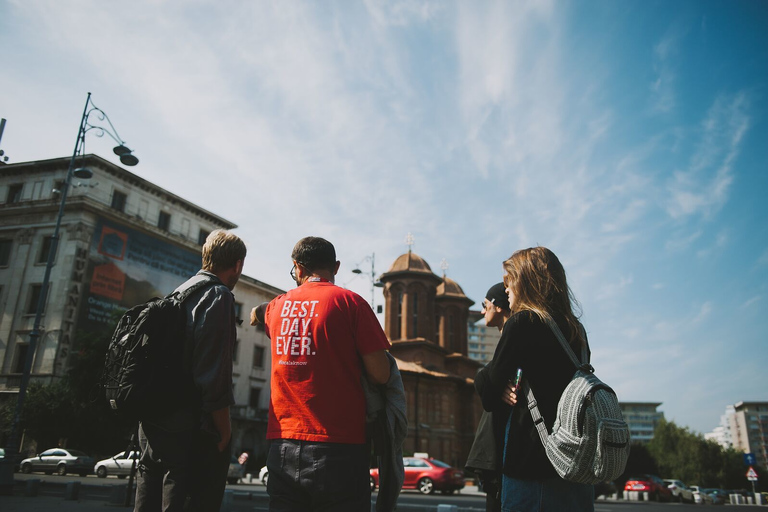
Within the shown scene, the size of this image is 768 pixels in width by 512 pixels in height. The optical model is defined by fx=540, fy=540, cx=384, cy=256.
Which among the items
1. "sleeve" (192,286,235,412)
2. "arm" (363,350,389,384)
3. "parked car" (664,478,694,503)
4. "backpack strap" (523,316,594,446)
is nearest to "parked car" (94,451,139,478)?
"sleeve" (192,286,235,412)

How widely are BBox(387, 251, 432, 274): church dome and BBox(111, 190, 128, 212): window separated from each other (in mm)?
21761

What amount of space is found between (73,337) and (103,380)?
115 feet

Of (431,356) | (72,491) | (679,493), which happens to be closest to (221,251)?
(72,491)

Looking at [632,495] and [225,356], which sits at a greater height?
[225,356]

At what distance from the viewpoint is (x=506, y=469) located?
282 cm

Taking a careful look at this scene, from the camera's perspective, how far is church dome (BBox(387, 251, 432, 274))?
47.1 m

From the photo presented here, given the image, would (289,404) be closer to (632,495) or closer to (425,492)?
(425,492)

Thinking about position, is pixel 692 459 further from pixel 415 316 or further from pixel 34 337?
pixel 34 337

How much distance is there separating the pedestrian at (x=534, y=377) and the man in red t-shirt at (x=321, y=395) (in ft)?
2.29

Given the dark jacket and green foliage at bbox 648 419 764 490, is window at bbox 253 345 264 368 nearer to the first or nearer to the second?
the dark jacket

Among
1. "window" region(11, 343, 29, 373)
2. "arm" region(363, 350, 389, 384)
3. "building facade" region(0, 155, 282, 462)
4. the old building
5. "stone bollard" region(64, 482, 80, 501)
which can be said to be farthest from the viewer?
the old building

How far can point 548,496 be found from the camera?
2668mm

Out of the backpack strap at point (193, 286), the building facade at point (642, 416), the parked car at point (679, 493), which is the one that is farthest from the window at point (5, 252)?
the building facade at point (642, 416)

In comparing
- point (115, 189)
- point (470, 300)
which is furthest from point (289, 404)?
point (470, 300)
